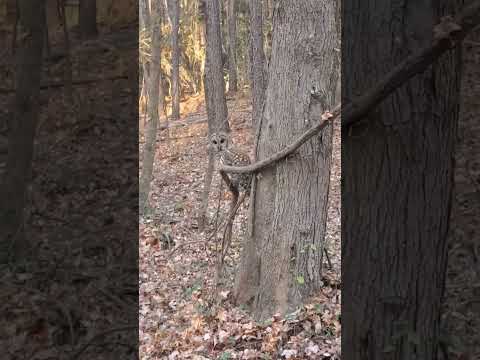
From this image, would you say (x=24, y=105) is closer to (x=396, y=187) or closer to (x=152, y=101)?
(x=396, y=187)

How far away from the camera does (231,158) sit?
6.34 meters

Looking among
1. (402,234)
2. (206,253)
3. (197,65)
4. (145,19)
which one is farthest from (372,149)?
(197,65)

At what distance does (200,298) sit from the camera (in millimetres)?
5973

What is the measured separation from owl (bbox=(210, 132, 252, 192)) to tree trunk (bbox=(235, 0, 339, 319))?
66 cm

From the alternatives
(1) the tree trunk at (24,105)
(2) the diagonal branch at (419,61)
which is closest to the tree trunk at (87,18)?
(1) the tree trunk at (24,105)

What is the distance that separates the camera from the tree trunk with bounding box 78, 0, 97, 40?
9.14 ft

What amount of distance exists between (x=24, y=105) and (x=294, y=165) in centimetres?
244

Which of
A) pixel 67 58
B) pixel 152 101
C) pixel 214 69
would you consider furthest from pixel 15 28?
pixel 152 101

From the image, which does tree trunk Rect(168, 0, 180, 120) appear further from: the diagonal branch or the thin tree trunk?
the diagonal branch

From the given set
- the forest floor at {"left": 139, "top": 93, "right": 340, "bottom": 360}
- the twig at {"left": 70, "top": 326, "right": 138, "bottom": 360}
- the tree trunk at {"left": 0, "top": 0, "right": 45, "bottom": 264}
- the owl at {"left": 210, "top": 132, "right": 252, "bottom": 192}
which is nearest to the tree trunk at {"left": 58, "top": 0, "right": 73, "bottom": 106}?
the tree trunk at {"left": 0, "top": 0, "right": 45, "bottom": 264}

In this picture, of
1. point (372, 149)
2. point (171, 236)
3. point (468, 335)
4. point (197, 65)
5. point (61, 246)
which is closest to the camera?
point (372, 149)

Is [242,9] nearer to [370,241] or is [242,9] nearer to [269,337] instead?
[269,337]

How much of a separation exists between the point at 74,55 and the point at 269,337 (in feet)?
9.10

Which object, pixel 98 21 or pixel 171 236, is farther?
pixel 171 236
